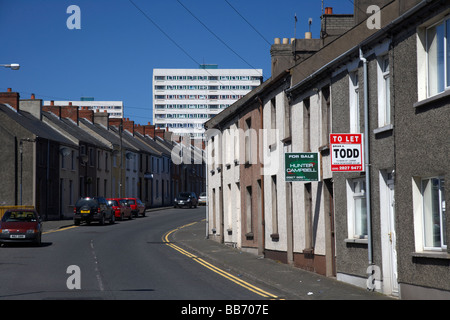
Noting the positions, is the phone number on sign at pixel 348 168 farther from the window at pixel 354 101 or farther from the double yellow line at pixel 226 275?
the double yellow line at pixel 226 275

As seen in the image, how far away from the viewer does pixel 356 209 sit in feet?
54.1

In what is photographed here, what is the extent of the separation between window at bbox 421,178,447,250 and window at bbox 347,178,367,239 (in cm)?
334

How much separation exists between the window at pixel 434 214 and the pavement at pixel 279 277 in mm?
1805

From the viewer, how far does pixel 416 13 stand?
41.1 ft

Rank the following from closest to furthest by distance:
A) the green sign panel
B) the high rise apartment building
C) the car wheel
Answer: the green sign panel → the car wheel → the high rise apartment building

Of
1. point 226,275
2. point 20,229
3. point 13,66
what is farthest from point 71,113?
point 226,275

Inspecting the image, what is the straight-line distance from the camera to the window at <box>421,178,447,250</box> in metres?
12.2

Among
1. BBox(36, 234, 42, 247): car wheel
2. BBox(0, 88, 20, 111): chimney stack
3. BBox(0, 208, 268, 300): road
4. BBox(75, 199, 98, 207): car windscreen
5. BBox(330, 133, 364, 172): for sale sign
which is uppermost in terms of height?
BBox(0, 88, 20, 111): chimney stack

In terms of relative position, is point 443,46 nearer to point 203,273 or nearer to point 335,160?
point 335,160

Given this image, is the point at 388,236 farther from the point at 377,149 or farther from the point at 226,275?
the point at 226,275

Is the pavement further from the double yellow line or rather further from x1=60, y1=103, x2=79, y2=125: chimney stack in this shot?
x1=60, y1=103, x2=79, y2=125: chimney stack

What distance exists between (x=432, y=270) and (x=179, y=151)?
84.0 m

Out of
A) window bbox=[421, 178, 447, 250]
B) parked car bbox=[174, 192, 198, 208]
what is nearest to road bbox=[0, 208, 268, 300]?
window bbox=[421, 178, 447, 250]

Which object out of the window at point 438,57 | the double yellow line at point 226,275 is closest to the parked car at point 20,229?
the double yellow line at point 226,275
